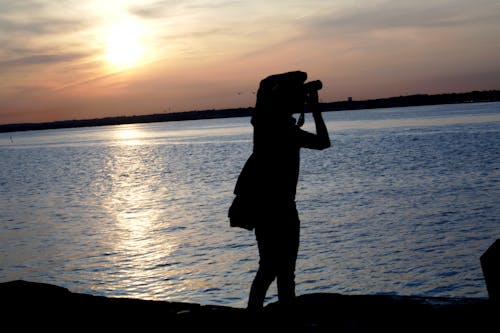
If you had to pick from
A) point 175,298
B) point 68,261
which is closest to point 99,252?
point 68,261

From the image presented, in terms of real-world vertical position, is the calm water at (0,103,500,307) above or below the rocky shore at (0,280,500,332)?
below

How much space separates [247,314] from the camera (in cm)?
465

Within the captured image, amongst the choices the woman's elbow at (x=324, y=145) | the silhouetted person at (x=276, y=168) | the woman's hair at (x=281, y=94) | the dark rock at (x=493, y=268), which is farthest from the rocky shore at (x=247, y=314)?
the woman's hair at (x=281, y=94)

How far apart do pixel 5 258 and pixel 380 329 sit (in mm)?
10621

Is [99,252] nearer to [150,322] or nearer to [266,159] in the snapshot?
[150,322]

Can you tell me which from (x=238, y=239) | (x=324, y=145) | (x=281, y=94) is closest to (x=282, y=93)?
(x=281, y=94)

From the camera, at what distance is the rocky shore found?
4.35m

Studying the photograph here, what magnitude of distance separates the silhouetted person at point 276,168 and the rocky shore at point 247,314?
1.57 ft

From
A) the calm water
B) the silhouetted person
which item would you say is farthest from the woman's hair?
the calm water

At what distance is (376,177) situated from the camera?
27438mm

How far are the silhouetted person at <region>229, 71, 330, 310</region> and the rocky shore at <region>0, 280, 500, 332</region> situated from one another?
0.48 metres

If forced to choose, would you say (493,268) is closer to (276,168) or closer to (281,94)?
(276,168)

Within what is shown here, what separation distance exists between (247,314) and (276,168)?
4.03 ft

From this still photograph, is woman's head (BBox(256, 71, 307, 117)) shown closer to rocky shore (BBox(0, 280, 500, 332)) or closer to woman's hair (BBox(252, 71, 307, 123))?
woman's hair (BBox(252, 71, 307, 123))
